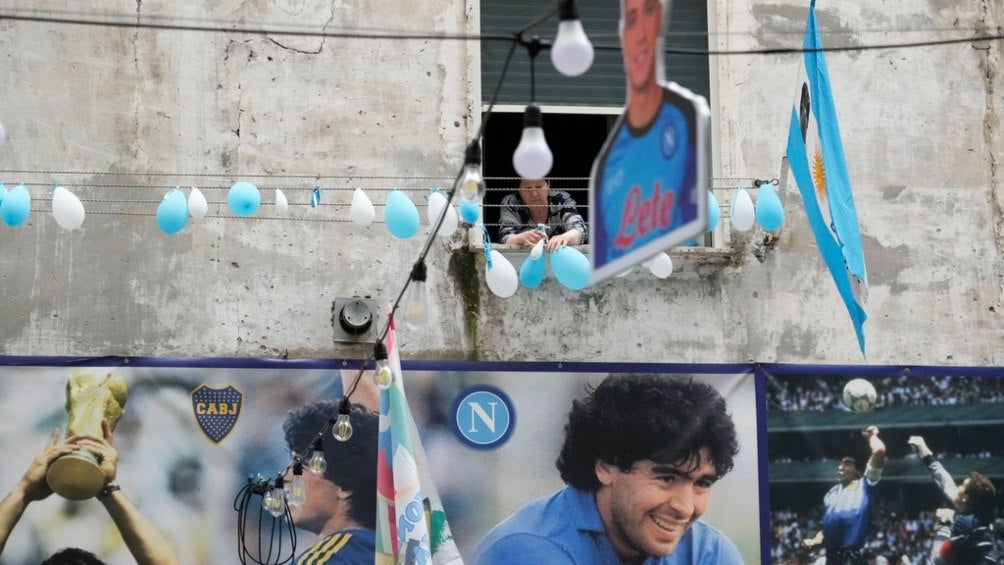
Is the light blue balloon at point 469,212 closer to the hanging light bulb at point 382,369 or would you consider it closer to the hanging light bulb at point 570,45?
the hanging light bulb at point 382,369

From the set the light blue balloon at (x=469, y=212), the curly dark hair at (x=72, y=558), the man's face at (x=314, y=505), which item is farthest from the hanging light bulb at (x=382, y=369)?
the curly dark hair at (x=72, y=558)

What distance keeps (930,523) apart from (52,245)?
6.01 metres

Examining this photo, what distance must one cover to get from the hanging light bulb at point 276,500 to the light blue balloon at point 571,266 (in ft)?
6.91

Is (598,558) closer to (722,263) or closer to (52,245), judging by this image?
(722,263)

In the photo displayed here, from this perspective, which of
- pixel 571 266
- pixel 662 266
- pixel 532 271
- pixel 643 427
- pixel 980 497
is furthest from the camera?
pixel 980 497

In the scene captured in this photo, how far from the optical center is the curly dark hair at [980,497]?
1052cm

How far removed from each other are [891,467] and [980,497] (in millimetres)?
646

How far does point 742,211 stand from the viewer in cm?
973

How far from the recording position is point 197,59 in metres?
10.5

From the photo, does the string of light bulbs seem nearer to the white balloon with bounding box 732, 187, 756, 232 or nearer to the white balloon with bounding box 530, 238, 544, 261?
the white balloon with bounding box 530, 238, 544, 261

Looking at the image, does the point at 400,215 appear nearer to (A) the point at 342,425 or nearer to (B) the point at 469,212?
(B) the point at 469,212

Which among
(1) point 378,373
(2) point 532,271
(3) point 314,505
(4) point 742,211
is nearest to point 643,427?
(2) point 532,271

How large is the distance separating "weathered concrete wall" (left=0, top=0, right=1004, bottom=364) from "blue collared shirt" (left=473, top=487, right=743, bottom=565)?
3.31 ft

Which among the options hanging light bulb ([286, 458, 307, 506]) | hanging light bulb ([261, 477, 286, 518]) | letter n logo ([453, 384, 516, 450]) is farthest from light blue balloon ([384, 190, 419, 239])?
hanging light bulb ([261, 477, 286, 518])
